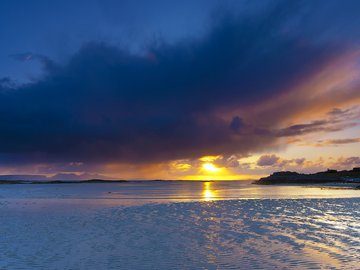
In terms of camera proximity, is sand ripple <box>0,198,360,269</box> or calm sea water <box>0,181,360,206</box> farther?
calm sea water <box>0,181,360,206</box>

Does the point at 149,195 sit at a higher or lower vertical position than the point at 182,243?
higher

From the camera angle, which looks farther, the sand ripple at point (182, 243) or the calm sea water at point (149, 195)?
the calm sea water at point (149, 195)

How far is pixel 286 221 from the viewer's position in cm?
3053

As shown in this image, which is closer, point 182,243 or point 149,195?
point 182,243

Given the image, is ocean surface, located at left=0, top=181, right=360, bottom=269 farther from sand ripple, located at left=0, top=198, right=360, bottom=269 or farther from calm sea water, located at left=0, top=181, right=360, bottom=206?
calm sea water, located at left=0, top=181, right=360, bottom=206

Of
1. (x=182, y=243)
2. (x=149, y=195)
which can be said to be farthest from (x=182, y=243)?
(x=149, y=195)

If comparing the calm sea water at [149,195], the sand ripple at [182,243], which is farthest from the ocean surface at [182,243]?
the calm sea water at [149,195]

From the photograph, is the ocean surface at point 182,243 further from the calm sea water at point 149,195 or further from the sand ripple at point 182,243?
the calm sea water at point 149,195

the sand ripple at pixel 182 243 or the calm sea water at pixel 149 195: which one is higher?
the calm sea water at pixel 149 195

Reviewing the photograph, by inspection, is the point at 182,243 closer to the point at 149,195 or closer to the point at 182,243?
the point at 182,243

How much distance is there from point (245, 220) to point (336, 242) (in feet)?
37.3

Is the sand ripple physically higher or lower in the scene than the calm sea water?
lower

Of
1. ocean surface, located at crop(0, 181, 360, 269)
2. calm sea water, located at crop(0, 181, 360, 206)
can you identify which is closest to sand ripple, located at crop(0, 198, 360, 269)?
ocean surface, located at crop(0, 181, 360, 269)

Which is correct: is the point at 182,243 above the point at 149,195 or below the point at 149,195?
below
